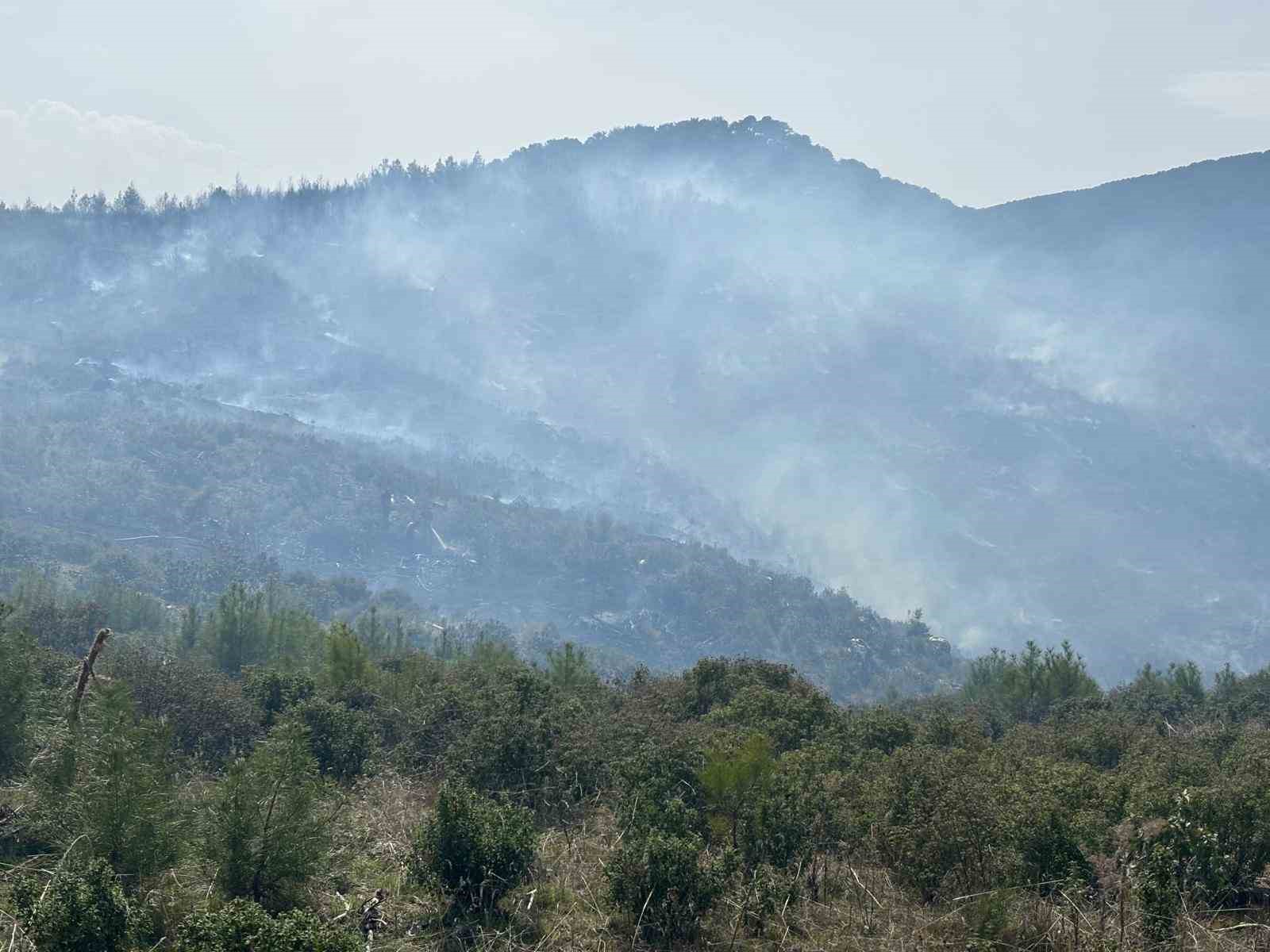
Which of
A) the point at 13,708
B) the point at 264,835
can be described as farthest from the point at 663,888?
the point at 13,708

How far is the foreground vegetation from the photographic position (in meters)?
10.4

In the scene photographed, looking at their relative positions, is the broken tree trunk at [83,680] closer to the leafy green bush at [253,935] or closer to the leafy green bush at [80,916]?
the leafy green bush at [80,916]

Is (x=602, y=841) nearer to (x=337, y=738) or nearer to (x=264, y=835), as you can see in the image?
(x=264, y=835)

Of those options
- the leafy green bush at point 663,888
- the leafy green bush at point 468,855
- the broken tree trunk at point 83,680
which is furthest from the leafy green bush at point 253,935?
the broken tree trunk at point 83,680

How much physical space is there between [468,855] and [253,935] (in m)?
3.44

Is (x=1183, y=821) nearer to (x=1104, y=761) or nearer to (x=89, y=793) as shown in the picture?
(x=1104, y=761)

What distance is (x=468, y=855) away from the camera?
11.8 meters

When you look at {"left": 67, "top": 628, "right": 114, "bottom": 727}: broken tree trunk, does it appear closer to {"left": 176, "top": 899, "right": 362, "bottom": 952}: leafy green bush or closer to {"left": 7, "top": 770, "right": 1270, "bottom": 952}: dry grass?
{"left": 7, "top": 770, "right": 1270, "bottom": 952}: dry grass

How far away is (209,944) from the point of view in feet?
27.9

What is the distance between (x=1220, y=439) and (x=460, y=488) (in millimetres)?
120013

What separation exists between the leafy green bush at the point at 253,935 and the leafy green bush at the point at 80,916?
1038mm

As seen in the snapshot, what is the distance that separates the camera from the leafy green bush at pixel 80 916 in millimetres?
9383

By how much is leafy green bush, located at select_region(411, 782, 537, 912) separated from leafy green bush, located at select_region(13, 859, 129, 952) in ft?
9.82

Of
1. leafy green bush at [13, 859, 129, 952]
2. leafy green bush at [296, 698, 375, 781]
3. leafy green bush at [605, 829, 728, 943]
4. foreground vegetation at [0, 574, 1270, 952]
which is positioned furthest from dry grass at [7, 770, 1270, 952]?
leafy green bush at [296, 698, 375, 781]
